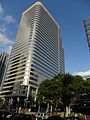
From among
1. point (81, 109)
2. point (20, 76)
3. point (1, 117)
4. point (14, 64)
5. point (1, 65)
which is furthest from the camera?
point (1, 65)

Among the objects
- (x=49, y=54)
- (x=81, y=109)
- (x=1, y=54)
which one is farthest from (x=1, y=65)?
(x=81, y=109)

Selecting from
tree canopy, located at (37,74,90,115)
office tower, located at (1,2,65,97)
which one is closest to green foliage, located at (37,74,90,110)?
tree canopy, located at (37,74,90,115)

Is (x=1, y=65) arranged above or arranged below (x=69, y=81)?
above

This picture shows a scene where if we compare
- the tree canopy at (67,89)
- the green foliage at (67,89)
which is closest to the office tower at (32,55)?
the green foliage at (67,89)

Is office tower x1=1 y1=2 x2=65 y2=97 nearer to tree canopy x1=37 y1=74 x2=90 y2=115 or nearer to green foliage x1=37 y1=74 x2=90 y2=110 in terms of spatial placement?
green foliage x1=37 y1=74 x2=90 y2=110

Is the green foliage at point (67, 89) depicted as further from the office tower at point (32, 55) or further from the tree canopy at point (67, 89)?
the office tower at point (32, 55)

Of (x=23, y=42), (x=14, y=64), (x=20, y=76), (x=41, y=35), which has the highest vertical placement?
(x=41, y=35)

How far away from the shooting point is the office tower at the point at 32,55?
8030cm

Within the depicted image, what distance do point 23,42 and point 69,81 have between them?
7464 cm

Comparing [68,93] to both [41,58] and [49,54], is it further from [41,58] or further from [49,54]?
[49,54]

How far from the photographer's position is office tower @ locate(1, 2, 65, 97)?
3161 inches

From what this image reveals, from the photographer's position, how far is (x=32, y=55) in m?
85.3

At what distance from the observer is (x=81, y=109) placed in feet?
174

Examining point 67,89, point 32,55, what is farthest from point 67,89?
point 32,55
